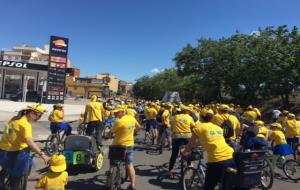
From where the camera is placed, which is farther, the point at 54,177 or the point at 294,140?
the point at 294,140

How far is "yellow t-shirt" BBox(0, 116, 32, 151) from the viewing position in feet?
19.0

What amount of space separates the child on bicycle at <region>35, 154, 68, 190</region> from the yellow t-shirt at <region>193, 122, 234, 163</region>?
7.30ft

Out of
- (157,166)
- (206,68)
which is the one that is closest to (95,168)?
(157,166)

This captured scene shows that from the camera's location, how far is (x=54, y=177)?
569 cm

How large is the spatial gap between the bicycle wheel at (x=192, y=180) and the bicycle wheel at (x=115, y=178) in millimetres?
1316

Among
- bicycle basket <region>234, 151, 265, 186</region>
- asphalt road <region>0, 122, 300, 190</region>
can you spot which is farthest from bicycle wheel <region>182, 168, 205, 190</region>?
bicycle basket <region>234, 151, 265, 186</region>

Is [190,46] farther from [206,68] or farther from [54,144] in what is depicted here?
[54,144]

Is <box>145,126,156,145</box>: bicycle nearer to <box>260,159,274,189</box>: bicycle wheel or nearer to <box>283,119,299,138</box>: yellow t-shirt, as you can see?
<box>283,119,299,138</box>: yellow t-shirt

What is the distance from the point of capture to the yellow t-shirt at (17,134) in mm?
5791

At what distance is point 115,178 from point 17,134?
2438 mm

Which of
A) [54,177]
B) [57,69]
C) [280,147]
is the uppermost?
[57,69]

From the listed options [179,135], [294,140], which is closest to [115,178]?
[179,135]

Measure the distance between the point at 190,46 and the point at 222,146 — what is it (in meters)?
47.0

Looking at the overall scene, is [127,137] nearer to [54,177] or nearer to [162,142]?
[54,177]
